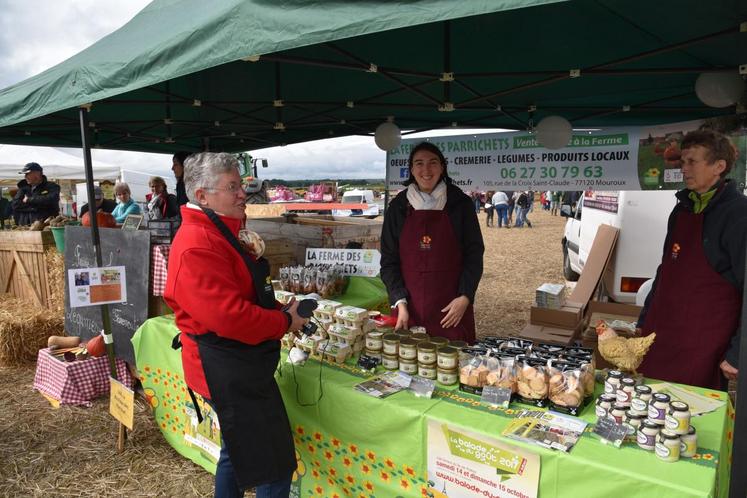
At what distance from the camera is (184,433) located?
2865mm

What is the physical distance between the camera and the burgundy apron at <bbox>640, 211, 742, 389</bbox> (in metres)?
2.01

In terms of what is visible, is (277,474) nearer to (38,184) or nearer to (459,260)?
(459,260)

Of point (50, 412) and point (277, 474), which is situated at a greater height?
point (277, 474)

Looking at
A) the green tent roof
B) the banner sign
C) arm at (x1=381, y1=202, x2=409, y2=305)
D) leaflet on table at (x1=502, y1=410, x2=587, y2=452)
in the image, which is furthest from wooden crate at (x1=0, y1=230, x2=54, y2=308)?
leaflet on table at (x1=502, y1=410, x2=587, y2=452)

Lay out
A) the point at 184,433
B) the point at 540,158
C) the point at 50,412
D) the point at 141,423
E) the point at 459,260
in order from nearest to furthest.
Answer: the point at 459,260
the point at 184,433
the point at 141,423
the point at 50,412
the point at 540,158

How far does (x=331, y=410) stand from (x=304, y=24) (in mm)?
1488

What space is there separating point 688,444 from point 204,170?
1814 mm

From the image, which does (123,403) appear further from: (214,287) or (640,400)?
(640,400)

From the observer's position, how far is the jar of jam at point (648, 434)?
4.50 ft

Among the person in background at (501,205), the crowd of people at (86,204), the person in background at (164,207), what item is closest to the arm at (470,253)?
the crowd of people at (86,204)

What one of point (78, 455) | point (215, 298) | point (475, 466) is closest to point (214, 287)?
point (215, 298)


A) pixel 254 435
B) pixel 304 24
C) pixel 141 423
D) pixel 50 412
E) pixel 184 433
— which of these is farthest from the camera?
pixel 50 412

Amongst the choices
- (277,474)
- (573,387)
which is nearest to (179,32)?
(277,474)

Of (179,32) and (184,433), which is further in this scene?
(184,433)
